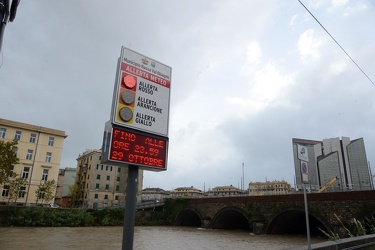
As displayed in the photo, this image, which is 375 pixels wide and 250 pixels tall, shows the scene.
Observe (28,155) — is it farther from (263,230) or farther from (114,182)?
(263,230)

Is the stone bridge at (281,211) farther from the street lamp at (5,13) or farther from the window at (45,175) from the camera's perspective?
the window at (45,175)

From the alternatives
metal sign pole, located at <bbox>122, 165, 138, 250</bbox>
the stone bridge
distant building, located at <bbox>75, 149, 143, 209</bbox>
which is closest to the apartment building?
distant building, located at <bbox>75, 149, 143, 209</bbox>

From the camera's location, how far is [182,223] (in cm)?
4597

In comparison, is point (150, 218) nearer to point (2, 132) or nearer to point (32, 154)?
point (32, 154)

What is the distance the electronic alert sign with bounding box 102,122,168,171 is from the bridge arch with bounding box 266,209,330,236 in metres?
24.4

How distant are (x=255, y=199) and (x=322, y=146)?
58.8 meters

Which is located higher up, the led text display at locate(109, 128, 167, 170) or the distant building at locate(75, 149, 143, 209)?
the distant building at locate(75, 149, 143, 209)

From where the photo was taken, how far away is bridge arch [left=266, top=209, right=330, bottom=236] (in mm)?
29931

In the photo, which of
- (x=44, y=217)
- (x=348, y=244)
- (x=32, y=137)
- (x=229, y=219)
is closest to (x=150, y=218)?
(x=229, y=219)

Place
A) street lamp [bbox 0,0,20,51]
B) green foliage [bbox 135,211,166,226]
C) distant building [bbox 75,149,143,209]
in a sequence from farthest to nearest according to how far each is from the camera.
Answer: distant building [bbox 75,149,143,209] < green foliage [bbox 135,211,166,226] < street lamp [bbox 0,0,20,51]

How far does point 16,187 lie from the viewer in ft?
120

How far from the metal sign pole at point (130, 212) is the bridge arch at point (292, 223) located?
24.9 metres

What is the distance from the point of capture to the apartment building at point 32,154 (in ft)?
131

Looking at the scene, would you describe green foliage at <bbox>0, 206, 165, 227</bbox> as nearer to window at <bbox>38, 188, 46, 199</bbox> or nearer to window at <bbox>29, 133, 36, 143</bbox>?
window at <bbox>38, 188, 46, 199</bbox>
